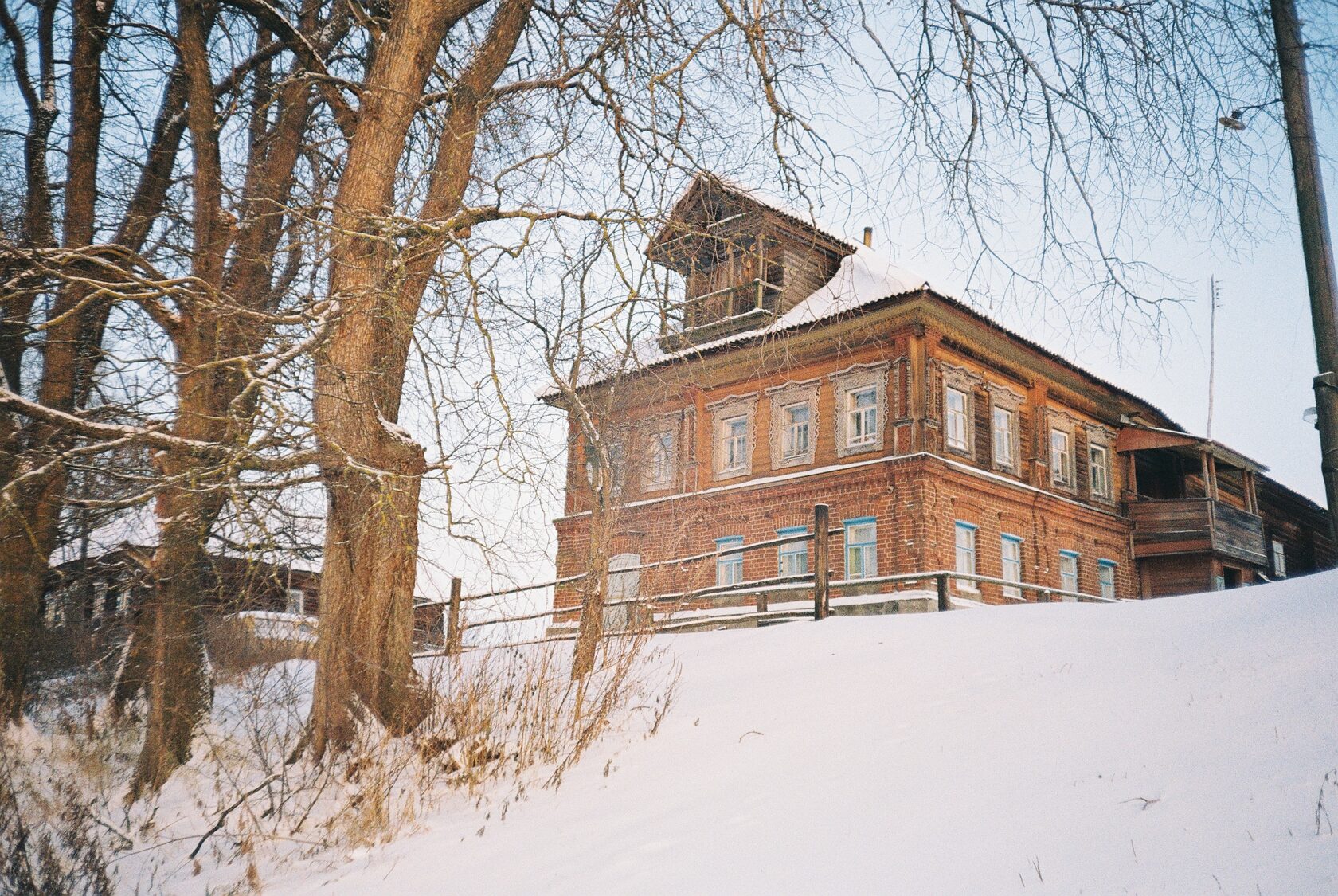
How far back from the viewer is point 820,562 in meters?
11.2

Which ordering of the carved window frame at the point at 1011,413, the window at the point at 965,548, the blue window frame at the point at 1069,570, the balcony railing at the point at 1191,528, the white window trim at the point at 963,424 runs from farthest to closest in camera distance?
1. the balcony railing at the point at 1191,528
2. the blue window frame at the point at 1069,570
3. the carved window frame at the point at 1011,413
4. the white window trim at the point at 963,424
5. the window at the point at 965,548

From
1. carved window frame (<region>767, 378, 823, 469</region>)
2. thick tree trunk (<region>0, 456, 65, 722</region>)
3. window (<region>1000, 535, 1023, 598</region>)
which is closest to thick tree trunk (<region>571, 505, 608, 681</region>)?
thick tree trunk (<region>0, 456, 65, 722</region>)

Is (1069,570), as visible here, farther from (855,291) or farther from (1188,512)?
(855,291)

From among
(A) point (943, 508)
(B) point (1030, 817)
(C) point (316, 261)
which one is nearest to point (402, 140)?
(C) point (316, 261)

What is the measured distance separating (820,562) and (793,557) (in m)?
8.62

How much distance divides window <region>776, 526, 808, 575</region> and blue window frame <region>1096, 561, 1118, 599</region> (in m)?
8.39

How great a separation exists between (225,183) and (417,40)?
2209 millimetres

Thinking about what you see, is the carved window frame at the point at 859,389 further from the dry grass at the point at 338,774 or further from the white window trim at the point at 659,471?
the dry grass at the point at 338,774

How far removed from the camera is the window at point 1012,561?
2019 centimetres

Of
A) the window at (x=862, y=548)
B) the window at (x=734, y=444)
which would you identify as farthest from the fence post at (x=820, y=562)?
the window at (x=734, y=444)

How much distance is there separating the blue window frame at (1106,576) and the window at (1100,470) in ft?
5.59

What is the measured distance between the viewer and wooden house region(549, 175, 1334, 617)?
1833cm

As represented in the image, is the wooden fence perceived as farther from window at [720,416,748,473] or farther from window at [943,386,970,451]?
window at [720,416,748,473]

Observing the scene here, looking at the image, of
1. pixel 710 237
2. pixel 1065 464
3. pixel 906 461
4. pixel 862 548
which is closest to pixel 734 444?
pixel 862 548
